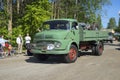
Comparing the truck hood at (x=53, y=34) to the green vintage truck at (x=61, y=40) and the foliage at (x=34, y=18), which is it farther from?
the foliage at (x=34, y=18)

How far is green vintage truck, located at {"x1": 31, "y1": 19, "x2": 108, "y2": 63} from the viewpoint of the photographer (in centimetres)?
1681

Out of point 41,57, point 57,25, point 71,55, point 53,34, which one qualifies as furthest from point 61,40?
point 41,57

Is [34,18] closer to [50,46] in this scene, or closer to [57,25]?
[57,25]

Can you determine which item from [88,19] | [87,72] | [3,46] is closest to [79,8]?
[88,19]

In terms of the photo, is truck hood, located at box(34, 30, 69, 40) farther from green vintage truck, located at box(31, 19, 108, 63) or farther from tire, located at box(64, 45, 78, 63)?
tire, located at box(64, 45, 78, 63)

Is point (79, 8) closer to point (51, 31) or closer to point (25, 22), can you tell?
point (25, 22)

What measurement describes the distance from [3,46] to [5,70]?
764 centimetres

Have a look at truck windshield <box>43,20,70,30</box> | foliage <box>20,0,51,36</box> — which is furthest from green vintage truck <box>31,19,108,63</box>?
foliage <box>20,0,51,36</box>

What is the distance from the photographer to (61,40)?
55.3ft

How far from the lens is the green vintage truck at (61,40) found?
1681 centimetres

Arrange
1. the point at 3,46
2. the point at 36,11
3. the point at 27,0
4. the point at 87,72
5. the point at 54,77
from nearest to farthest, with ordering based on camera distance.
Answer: the point at 54,77 < the point at 87,72 < the point at 3,46 < the point at 36,11 < the point at 27,0

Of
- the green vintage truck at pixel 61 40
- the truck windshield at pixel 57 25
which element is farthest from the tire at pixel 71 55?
the truck windshield at pixel 57 25

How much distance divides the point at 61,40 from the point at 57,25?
5.70 feet

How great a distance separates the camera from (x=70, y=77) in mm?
12352
